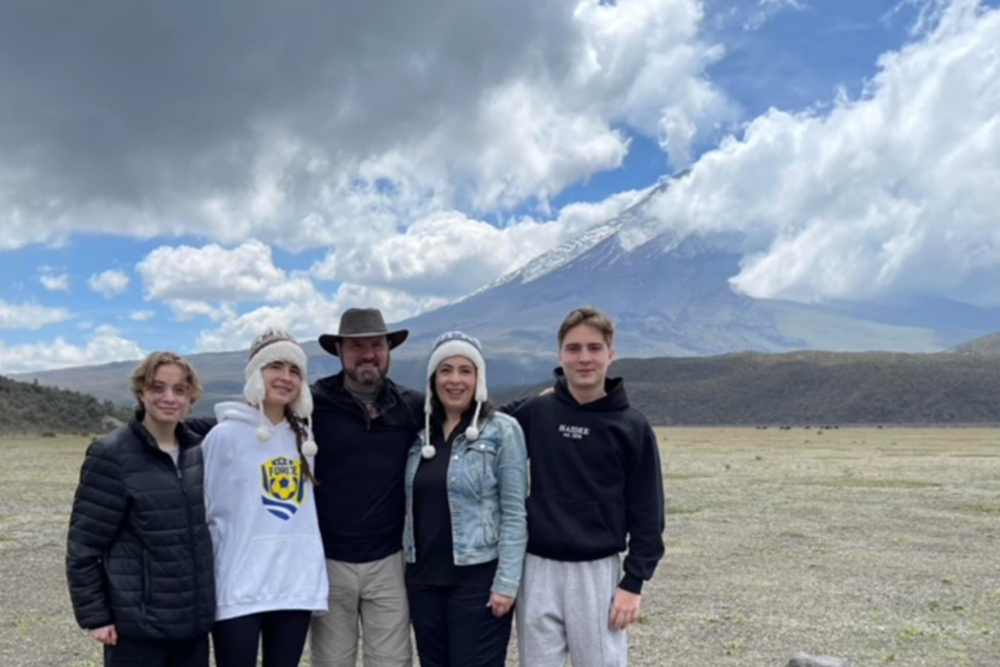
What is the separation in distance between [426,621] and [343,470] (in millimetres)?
813

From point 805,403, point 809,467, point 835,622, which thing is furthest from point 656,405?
point 835,622

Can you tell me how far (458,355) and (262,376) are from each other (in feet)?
2.97

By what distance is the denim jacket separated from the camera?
3.94m

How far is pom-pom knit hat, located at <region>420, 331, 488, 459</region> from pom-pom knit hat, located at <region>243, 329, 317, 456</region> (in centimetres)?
53

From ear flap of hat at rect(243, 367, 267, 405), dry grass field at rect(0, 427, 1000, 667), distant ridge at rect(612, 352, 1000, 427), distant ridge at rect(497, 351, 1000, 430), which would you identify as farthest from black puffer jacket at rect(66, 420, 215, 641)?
distant ridge at rect(612, 352, 1000, 427)

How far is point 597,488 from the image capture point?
3967 mm

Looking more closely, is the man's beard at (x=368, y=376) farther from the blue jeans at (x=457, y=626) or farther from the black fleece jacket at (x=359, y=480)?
the blue jeans at (x=457, y=626)

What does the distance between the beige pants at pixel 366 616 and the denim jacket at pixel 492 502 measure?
483 millimetres

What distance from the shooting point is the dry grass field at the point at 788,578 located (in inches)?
300

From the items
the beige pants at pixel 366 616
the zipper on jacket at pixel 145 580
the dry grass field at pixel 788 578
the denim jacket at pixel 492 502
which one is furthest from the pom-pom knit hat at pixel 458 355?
the dry grass field at pixel 788 578

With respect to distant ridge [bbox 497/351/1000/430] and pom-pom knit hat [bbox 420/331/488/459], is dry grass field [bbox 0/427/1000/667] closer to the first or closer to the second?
pom-pom knit hat [bbox 420/331/488/459]

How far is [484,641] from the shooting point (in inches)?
158

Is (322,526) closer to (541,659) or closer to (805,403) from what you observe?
(541,659)

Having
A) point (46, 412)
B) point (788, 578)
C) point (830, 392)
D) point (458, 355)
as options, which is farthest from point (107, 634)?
point (830, 392)
